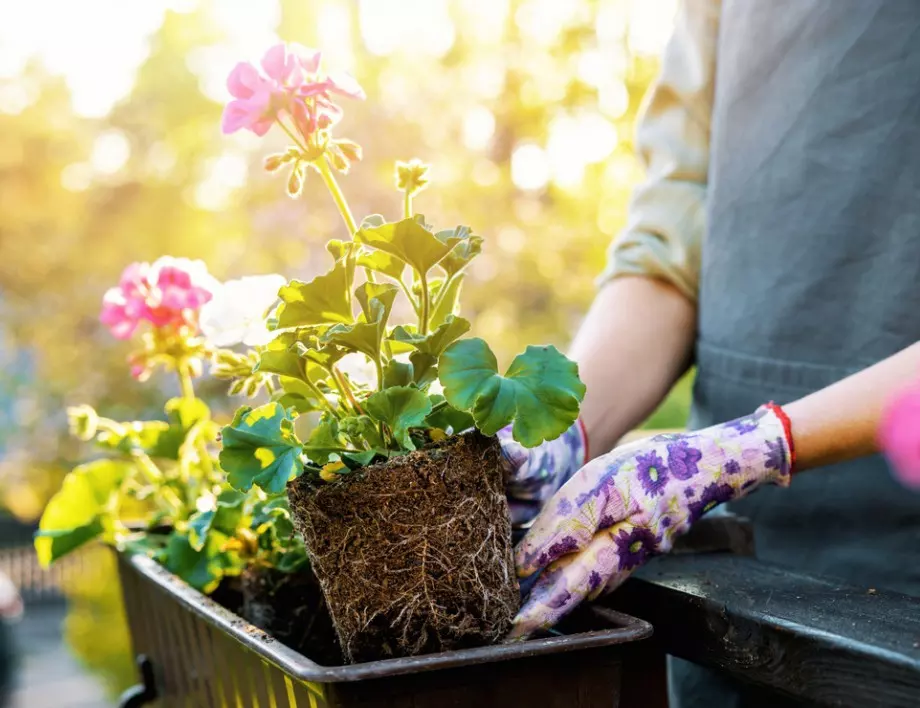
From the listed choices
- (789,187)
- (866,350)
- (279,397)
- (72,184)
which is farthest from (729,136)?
A: (72,184)

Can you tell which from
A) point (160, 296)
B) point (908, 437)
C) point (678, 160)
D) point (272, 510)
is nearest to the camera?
point (908, 437)

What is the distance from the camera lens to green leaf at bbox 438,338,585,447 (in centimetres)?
82

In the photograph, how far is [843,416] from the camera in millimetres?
990

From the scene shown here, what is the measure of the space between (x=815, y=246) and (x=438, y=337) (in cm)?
66

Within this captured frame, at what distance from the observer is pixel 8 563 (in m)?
9.41

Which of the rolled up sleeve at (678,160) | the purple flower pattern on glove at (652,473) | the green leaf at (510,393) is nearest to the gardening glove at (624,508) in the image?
the purple flower pattern on glove at (652,473)

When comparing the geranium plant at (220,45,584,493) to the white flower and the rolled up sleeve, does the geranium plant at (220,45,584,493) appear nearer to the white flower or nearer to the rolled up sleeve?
the white flower

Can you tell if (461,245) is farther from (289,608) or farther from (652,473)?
(289,608)

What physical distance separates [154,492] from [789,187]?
972 mm

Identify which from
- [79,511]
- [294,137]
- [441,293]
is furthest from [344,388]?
[79,511]

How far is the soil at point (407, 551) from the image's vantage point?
2.70 ft

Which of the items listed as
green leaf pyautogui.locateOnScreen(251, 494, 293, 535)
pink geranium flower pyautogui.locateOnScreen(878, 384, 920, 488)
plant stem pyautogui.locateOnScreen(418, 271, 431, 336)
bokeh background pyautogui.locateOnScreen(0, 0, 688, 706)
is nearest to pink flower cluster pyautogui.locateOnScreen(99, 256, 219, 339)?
green leaf pyautogui.locateOnScreen(251, 494, 293, 535)

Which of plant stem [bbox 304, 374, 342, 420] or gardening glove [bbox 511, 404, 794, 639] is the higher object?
plant stem [bbox 304, 374, 342, 420]

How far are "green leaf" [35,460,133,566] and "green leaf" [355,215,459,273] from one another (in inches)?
28.3
